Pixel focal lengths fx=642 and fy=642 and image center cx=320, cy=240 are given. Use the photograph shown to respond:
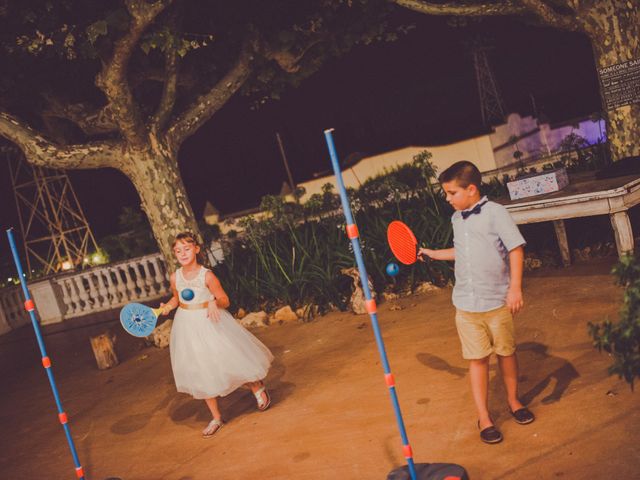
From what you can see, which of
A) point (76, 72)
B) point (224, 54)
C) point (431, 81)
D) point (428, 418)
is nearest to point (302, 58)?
point (224, 54)

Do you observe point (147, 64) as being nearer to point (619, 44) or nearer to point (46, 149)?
point (46, 149)

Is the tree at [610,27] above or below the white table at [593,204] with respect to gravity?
above

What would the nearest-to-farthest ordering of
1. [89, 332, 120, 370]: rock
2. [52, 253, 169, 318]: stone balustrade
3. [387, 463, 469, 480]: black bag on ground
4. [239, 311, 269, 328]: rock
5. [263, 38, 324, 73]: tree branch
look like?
[387, 463, 469, 480]: black bag on ground, [89, 332, 120, 370]: rock, [239, 311, 269, 328]: rock, [263, 38, 324, 73]: tree branch, [52, 253, 169, 318]: stone balustrade

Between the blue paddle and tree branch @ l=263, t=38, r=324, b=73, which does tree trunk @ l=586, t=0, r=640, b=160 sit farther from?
the blue paddle

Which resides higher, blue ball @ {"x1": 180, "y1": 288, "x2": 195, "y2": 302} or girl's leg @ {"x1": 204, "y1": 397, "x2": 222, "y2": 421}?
blue ball @ {"x1": 180, "y1": 288, "x2": 195, "y2": 302}

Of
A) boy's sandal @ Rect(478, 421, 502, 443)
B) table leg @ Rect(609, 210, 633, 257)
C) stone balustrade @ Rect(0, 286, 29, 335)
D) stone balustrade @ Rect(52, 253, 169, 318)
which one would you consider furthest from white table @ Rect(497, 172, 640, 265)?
stone balustrade @ Rect(0, 286, 29, 335)

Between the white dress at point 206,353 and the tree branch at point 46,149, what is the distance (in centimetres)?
402

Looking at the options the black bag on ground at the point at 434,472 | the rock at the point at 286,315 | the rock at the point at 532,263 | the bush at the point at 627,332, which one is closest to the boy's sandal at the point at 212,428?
the black bag on ground at the point at 434,472

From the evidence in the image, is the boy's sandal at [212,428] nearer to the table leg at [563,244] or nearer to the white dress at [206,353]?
the white dress at [206,353]

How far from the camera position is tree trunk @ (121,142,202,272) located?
9.02 meters

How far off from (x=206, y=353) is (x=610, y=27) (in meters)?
6.11

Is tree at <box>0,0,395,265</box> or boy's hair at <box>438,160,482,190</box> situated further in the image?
tree at <box>0,0,395,265</box>

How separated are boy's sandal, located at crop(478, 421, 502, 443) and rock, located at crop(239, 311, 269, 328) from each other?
504cm

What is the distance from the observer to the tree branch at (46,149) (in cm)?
859
